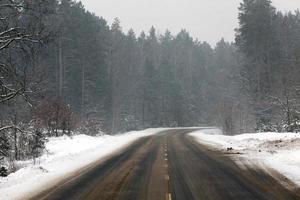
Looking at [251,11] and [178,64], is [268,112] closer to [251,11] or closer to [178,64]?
[251,11]

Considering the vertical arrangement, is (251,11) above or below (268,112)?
above

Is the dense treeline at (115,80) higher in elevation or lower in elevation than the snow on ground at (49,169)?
higher

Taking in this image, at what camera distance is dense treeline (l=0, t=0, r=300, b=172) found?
16.6m

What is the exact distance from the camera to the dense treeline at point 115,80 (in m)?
16.6

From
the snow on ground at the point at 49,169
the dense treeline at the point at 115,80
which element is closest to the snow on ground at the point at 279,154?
the dense treeline at the point at 115,80

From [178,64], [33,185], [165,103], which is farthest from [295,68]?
[178,64]

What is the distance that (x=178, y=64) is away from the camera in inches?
5300

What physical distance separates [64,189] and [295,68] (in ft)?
104

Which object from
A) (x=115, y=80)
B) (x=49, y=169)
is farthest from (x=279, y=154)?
(x=115, y=80)

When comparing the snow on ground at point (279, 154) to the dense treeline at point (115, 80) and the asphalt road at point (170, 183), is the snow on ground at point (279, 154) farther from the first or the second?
the dense treeline at point (115, 80)

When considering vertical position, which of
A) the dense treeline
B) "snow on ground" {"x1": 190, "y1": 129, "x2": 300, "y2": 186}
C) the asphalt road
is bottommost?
the asphalt road

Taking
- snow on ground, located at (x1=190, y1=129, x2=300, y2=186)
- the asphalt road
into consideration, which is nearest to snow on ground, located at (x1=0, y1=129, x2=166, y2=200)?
the asphalt road

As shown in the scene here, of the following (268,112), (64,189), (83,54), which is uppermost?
(83,54)

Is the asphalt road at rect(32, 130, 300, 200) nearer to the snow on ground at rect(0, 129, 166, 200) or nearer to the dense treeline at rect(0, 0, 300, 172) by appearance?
the snow on ground at rect(0, 129, 166, 200)
